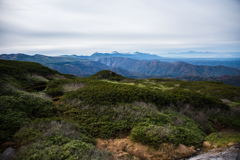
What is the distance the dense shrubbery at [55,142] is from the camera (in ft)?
18.7

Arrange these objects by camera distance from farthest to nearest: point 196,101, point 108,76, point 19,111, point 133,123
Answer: point 108,76 < point 196,101 < point 133,123 < point 19,111

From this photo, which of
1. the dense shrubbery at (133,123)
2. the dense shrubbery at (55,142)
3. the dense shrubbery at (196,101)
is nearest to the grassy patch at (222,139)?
the dense shrubbery at (133,123)

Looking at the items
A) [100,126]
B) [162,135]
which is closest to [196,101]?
[162,135]

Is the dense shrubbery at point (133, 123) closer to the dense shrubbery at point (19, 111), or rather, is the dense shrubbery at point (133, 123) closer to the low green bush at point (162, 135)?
the low green bush at point (162, 135)

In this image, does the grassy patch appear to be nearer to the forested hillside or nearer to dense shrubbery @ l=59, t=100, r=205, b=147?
the forested hillside

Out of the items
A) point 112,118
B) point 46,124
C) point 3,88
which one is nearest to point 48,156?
point 46,124

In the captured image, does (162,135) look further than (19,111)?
No

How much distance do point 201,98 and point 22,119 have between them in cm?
2002

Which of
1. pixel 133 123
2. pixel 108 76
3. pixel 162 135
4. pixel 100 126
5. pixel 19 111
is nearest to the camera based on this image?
pixel 162 135

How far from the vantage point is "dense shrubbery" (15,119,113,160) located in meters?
5.69

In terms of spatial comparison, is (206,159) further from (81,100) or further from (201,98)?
(201,98)

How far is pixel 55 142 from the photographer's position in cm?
670

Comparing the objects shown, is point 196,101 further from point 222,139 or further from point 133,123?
point 133,123

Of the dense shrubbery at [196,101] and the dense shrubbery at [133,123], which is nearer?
the dense shrubbery at [133,123]
